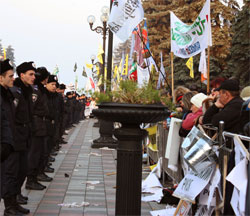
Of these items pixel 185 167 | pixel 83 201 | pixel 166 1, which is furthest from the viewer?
pixel 166 1

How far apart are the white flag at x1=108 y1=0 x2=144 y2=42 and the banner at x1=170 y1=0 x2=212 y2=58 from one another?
105cm

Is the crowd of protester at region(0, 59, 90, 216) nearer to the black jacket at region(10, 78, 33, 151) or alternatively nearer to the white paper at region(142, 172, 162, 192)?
the black jacket at region(10, 78, 33, 151)

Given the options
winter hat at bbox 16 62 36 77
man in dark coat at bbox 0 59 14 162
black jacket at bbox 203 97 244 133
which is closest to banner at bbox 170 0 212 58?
winter hat at bbox 16 62 36 77

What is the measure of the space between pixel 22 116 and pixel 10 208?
1.23m

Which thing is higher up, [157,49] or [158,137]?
[157,49]

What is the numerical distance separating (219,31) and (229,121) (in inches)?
1283

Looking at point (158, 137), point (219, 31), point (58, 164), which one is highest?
point (219, 31)

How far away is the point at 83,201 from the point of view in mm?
7047

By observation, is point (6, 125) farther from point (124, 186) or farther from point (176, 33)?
point (176, 33)

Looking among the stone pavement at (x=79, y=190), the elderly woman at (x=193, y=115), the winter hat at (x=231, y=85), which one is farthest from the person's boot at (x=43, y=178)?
the winter hat at (x=231, y=85)

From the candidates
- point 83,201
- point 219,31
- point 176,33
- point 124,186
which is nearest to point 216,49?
point 219,31

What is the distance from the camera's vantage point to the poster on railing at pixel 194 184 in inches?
196

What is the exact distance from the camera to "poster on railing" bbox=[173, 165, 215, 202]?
4988 mm

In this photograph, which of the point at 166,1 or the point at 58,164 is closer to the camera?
the point at 58,164
